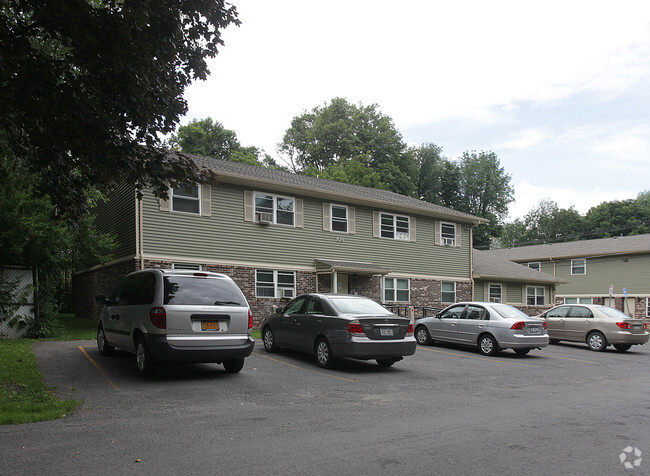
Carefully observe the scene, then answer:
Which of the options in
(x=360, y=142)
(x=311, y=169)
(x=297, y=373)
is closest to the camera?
(x=297, y=373)

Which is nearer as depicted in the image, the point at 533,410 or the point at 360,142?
the point at 533,410

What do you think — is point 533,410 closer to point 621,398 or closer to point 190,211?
point 621,398

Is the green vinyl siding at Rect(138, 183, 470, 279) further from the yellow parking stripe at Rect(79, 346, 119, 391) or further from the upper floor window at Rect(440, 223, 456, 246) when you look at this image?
the yellow parking stripe at Rect(79, 346, 119, 391)

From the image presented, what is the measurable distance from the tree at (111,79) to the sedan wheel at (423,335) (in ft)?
31.2

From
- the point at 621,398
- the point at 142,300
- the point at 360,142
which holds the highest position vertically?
the point at 360,142

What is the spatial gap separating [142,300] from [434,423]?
5.40 meters

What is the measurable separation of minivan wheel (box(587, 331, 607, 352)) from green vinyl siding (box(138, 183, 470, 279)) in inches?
366

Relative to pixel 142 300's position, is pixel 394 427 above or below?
below

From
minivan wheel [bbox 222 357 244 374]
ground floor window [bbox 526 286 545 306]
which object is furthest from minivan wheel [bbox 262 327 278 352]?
ground floor window [bbox 526 286 545 306]

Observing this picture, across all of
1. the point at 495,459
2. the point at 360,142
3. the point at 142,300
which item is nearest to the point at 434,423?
the point at 495,459

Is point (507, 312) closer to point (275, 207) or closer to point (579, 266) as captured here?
point (275, 207)

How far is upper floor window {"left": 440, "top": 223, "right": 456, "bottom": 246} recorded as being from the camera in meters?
26.9

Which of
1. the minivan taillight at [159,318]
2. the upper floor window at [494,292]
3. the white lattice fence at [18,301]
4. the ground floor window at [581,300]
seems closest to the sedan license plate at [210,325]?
the minivan taillight at [159,318]

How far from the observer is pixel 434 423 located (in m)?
6.43
